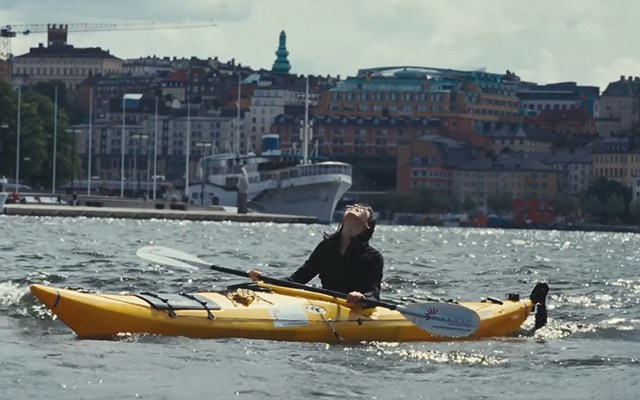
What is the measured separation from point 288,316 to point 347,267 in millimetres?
1101

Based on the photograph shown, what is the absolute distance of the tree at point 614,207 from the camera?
183 meters

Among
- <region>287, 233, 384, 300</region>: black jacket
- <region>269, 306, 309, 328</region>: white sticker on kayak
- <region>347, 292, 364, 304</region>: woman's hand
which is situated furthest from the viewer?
<region>287, 233, 384, 300</region>: black jacket

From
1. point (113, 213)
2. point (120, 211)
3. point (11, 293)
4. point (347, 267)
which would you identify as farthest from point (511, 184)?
point (347, 267)

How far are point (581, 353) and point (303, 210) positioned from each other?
11136 cm

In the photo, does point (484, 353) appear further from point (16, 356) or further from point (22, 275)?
point (22, 275)

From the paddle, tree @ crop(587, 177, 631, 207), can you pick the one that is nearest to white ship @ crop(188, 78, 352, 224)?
tree @ crop(587, 177, 631, 207)

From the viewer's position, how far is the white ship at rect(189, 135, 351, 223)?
13312cm

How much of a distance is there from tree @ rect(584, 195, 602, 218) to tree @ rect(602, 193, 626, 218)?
662 millimetres

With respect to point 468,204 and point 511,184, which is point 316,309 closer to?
point 468,204

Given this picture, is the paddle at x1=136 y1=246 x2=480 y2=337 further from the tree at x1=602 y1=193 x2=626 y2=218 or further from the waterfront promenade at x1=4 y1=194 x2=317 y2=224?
the tree at x1=602 y1=193 x2=626 y2=218

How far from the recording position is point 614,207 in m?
183

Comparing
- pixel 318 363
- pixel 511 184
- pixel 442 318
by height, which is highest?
pixel 442 318

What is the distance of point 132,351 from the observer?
2027 cm

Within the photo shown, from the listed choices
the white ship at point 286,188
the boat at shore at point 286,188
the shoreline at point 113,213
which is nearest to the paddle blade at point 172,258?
the shoreline at point 113,213
